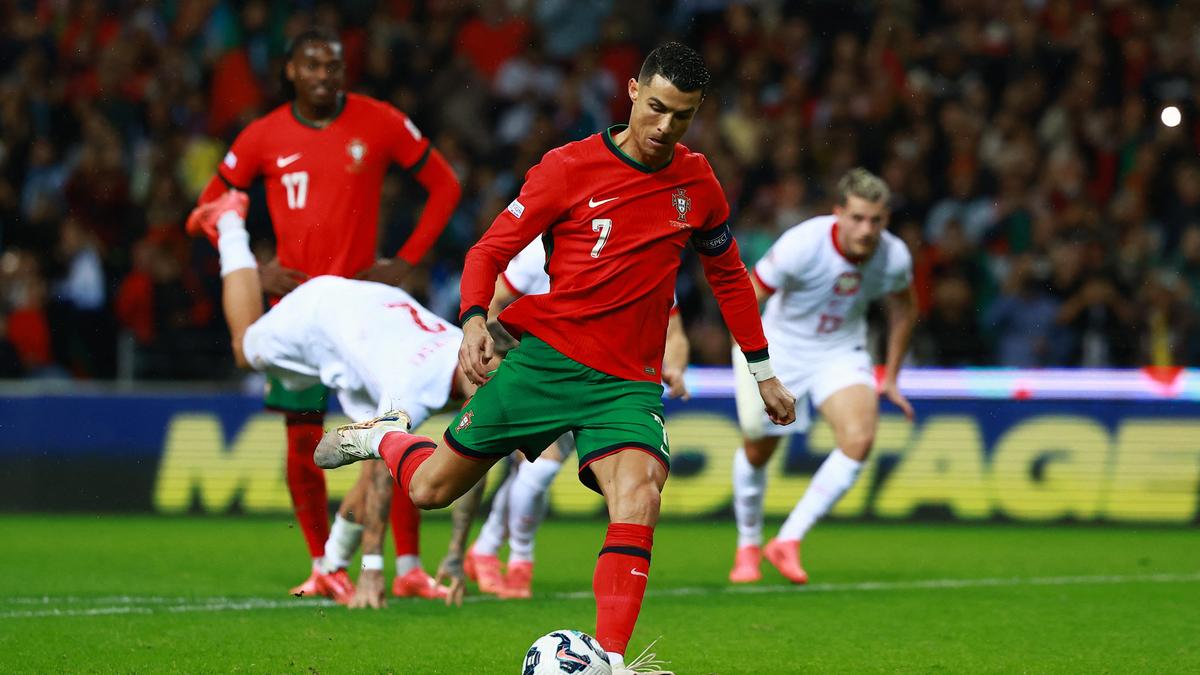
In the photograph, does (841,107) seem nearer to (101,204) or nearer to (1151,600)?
(101,204)

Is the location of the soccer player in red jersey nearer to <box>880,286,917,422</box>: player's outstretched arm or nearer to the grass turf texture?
the grass turf texture

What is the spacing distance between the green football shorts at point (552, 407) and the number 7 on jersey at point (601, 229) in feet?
1.24

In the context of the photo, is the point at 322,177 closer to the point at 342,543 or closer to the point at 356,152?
the point at 356,152

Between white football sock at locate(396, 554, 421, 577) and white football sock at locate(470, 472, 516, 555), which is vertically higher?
white football sock at locate(470, 472, 516, 555)

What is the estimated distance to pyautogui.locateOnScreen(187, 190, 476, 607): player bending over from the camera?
24.4ft

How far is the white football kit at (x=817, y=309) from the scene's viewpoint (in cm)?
934

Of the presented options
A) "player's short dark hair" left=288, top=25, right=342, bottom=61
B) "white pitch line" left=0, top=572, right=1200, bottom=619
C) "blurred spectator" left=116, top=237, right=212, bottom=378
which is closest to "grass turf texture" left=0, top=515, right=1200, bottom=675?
"white pitch line" left=0, top=572, right=1200, bottom=619

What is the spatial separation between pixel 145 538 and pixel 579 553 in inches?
116

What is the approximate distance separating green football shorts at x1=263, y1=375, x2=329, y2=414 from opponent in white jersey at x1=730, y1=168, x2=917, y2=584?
239 cm

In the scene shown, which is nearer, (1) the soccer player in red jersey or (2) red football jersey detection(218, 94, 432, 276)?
(1) the soccer player in red jersey

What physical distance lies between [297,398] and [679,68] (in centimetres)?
369

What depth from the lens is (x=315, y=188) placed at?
8.75 metres

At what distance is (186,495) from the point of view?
12.8 m

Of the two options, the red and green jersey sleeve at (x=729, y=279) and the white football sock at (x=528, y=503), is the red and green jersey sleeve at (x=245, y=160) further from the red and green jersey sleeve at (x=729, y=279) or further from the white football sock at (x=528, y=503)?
the red and green jersey sleeve at (x=729, y=279)
